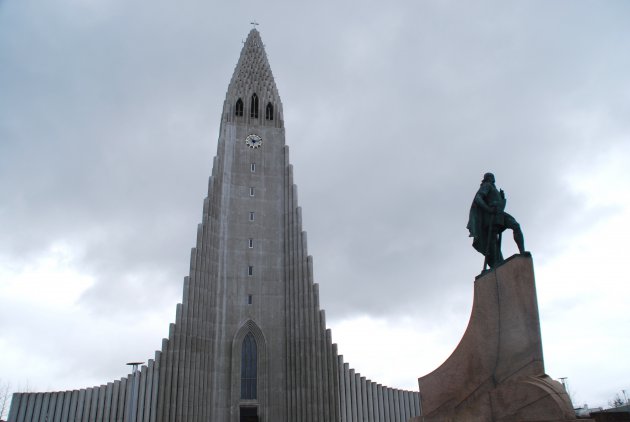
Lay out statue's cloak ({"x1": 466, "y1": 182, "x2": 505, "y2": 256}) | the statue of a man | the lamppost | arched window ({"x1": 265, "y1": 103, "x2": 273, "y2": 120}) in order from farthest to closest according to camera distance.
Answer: arched window ({"x1": 265, "y1": 103, "x2": 273, "y2": 120}) → the lamppost → statue's cloak ({"x1": 466, "y1": 182, "x2": 505, "y2": 256}) → the statue of a man

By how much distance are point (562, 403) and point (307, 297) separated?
85.8 feet

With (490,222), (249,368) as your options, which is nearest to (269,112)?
(249,368)

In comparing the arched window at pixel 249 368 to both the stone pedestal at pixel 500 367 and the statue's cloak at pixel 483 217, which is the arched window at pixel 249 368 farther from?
the statue's cloak at pixel 483 217

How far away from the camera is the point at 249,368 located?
33.1 m

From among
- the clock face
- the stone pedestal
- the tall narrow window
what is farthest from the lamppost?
the stone pedestal

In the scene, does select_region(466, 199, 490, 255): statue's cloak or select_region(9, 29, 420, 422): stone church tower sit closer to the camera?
select_region(466, 199, 490, 255): statue's cloak

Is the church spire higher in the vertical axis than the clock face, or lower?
higher

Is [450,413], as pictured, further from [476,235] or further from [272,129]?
[272,129]

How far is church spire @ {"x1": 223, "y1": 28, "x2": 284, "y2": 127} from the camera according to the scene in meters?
41.3

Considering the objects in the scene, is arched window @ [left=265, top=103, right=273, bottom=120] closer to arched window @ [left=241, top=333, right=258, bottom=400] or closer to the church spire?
the church spire

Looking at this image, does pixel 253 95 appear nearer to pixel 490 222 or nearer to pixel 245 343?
pixel 245 343

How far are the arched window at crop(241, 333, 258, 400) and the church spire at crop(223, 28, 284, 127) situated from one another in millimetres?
17147

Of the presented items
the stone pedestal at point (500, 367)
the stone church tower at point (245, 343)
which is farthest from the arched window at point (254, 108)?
the stone pedestal at point (500, 367)

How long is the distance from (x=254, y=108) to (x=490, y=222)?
32594mm
